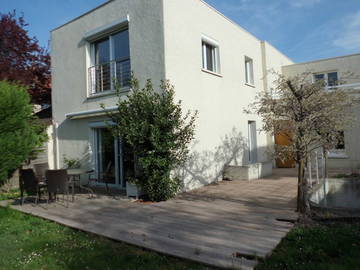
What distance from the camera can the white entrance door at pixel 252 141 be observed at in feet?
44.6

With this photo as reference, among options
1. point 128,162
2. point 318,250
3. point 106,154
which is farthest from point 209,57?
point 318,250

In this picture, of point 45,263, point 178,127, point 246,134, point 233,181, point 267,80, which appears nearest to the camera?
point 45,263

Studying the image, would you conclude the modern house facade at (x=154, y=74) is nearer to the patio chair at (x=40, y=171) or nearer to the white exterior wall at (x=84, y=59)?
the white exterior wall at (x=84, y=59)

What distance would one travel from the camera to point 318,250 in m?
4.04

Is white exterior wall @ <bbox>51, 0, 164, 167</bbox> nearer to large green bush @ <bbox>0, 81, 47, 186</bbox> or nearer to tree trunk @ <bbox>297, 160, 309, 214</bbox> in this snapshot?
large green bush @ <bbox>0, 81, 47, 186</bbox>

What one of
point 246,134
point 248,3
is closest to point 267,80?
point 246,134

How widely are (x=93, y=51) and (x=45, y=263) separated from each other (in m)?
8.93

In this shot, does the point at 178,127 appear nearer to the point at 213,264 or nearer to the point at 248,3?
the point at 213,264

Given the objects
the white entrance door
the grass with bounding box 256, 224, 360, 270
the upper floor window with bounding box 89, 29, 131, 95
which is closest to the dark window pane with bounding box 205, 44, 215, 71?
the upper floor window with bounding box 89, 29, 131, 95

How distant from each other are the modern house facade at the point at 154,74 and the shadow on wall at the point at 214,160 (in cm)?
4

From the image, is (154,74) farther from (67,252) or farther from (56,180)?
(67,252)

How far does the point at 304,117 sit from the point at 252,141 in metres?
8.20

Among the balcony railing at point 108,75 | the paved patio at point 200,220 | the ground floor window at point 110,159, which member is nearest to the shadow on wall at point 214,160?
the paved patio at point 200,220

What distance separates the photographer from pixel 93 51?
11016mm
